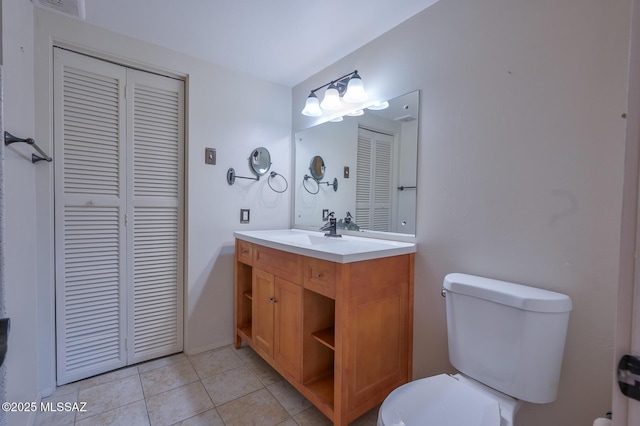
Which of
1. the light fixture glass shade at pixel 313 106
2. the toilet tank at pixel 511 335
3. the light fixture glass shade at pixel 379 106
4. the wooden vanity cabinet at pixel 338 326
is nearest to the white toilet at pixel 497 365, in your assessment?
the toilet tank at pixel 511 335

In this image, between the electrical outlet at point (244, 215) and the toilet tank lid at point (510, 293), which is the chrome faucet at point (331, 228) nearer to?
the electrical outlet at point (244, 215)

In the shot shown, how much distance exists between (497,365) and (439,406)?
30cm

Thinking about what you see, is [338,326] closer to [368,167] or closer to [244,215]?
[368,167]

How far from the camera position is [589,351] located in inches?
40.3

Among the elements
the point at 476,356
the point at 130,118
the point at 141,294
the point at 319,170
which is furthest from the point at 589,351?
the point at 130,118

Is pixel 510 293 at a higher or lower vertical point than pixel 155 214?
lower

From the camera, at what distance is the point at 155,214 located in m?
1.97

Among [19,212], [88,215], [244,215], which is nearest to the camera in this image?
[19,212]

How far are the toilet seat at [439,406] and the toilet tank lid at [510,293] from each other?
353mm

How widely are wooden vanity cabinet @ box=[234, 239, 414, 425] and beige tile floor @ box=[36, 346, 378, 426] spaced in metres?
0.15

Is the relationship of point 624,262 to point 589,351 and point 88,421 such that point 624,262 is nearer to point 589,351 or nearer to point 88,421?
point 589,351

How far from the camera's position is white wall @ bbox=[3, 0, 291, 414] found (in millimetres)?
1173

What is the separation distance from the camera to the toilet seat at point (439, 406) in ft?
2.92

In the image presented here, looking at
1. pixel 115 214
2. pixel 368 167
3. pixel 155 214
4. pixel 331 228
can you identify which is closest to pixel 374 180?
pixel 368 167
